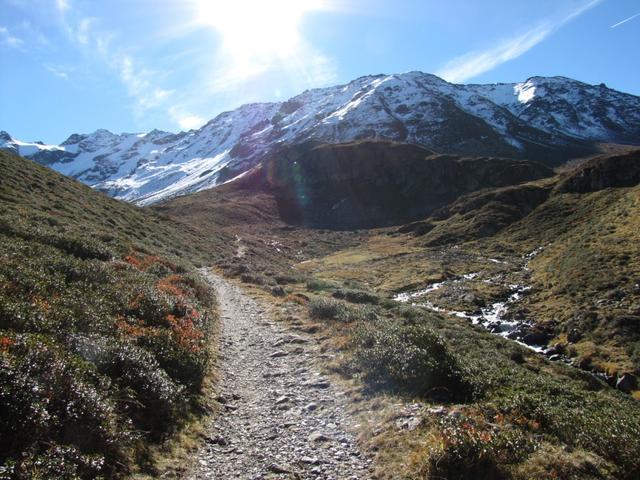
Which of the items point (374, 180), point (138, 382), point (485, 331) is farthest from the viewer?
point (374, 180)

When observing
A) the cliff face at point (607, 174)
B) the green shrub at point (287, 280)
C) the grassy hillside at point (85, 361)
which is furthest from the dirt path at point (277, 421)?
the cliff face at point (607, 174)

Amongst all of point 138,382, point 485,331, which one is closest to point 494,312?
point 485,331

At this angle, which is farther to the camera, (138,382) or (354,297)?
(354,297)

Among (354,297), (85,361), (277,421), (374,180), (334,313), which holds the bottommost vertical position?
(354,297)

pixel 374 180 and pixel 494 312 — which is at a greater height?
pixel 374 180

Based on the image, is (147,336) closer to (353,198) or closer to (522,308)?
(522,308)

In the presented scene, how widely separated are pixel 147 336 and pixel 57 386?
5457 mm

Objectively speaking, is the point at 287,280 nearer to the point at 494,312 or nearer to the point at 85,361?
the point at 494,312

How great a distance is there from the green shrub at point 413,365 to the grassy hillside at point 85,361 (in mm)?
5620

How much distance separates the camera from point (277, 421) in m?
11.3

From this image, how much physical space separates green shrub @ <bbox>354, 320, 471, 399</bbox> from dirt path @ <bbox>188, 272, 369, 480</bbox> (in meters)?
1.54

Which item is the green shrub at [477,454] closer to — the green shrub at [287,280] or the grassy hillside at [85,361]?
the grassy hillside at [85,361]

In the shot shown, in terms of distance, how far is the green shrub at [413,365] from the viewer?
12.1 meters

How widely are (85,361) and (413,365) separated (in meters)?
9.17
